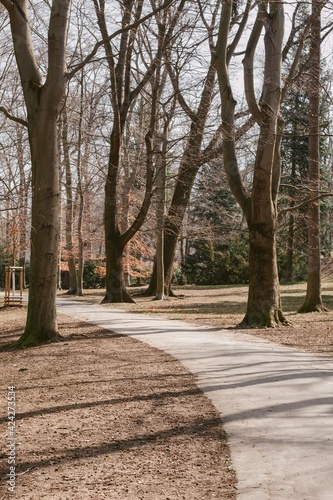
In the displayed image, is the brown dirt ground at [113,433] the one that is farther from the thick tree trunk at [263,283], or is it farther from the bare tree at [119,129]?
the bare tree at [119,129]

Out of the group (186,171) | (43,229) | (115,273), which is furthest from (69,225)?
(43,229)

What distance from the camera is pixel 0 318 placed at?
19.4 meters

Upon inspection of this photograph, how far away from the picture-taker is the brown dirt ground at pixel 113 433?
15.2 ft

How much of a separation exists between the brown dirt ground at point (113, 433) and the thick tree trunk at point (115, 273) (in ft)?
47.2

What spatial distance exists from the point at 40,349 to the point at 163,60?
1348cm

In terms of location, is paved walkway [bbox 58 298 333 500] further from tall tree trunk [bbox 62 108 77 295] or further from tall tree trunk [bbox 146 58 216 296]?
tall tree trunk [bbox 62 108 77 295]

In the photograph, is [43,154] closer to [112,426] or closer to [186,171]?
[112,426]

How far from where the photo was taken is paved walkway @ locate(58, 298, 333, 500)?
15.2 feet

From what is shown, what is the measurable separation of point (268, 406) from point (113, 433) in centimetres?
171

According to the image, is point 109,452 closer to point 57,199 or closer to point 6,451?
point 6,451

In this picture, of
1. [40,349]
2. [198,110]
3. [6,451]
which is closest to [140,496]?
[6,451]

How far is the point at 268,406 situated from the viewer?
269 inches

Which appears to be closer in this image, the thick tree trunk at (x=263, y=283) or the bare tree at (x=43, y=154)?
the bare tree at (x=43, y=154)

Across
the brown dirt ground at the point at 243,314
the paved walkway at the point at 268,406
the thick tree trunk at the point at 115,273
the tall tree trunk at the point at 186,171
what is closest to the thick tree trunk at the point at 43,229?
the paved walkway at the point at 268,406
